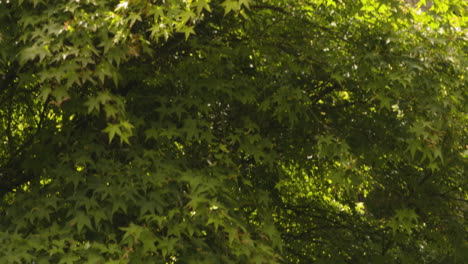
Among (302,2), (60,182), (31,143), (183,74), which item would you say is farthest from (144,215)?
(302,2)

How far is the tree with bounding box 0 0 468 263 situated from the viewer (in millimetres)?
4066

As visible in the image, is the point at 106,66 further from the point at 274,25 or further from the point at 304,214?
the point at 304,214

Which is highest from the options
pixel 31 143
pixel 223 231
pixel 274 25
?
pixel 274 25

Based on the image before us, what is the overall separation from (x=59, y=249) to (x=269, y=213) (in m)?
1.67

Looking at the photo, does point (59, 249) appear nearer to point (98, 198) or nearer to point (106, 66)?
point (98, 198)

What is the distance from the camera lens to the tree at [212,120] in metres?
4.07

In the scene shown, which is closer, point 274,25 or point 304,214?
point 274,25

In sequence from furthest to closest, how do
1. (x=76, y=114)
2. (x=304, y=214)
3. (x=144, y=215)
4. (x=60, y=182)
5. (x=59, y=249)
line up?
(x=304, y=214), (x=76, y=114), (x=60, y=182), (x=144, y=215), (x=59, y=249)

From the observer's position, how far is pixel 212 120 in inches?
202

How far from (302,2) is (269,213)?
5.41 ft

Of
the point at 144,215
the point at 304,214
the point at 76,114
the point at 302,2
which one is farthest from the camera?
the point at 304,214

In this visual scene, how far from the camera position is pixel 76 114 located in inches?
193

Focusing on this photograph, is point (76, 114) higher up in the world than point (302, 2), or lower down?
lower down

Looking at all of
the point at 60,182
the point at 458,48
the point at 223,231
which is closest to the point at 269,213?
the point at 223,231
